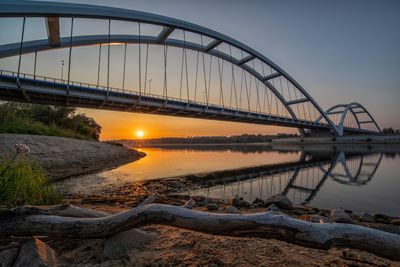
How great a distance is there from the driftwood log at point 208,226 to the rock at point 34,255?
129 mm

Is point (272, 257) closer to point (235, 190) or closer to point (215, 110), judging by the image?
point (235, 190)

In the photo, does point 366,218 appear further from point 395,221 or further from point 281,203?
point 281,203

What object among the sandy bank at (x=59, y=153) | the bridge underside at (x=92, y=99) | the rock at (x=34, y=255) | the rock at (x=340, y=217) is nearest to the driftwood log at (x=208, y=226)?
the rock at (x=34, y=255)

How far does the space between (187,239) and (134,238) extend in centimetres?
71

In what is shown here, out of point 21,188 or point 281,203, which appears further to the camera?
point 281,203

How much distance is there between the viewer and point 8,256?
2.21 meters

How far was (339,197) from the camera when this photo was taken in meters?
7.97

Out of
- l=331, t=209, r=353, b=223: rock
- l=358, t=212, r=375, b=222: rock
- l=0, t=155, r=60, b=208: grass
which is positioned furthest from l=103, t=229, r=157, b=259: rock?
l=358, t=212, r=375, b=222: rock

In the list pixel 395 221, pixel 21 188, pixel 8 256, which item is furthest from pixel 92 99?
pixel 395 221

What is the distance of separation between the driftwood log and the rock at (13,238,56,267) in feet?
0.42

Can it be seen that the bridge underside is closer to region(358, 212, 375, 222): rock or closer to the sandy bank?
the sandy bank

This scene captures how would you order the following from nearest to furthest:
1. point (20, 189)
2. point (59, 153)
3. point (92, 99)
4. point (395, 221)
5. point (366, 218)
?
point (20, 189)
point (395, 221)
point (366, 218)
point (59, 153)
point (92, 99)

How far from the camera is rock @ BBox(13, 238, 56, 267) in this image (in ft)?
6.96

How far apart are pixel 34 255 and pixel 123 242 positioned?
33.9 inches
